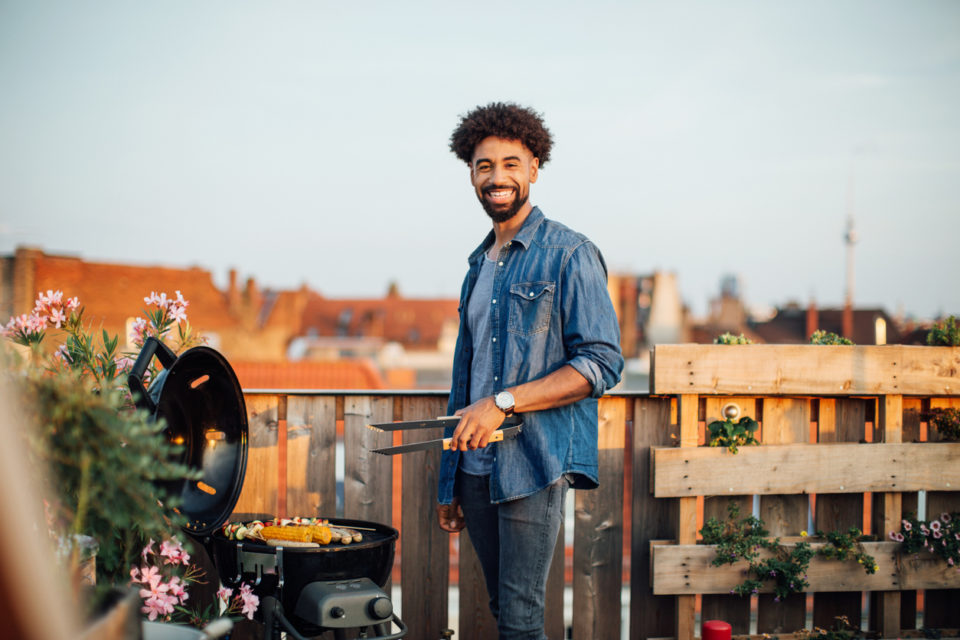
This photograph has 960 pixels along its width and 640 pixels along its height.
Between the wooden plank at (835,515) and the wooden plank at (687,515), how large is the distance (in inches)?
23.1

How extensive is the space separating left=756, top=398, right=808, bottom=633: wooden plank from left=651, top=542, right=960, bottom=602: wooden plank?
0.34 ft

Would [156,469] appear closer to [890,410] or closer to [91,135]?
[890,410]

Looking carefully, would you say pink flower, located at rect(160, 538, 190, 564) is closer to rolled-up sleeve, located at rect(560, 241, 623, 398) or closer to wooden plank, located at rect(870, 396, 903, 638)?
rolled-up sleeve, located at rect(560, 241, 623, 398)

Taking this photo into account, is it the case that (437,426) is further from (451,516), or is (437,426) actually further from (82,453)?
(82,453)

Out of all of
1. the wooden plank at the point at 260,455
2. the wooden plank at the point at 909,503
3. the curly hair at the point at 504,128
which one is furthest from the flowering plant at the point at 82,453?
the wooden plank at the point at 909,503

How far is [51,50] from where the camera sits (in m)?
26.3

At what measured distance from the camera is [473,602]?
321 cm

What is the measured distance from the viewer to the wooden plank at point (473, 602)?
3.19 m

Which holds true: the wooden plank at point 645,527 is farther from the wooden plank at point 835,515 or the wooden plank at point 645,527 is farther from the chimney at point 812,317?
the chimney at point 812,317

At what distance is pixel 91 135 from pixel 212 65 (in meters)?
6.96

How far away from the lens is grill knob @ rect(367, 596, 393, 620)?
7.41 ft

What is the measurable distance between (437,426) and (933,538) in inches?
96.9

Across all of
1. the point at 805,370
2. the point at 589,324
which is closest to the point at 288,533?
the point at 589,324

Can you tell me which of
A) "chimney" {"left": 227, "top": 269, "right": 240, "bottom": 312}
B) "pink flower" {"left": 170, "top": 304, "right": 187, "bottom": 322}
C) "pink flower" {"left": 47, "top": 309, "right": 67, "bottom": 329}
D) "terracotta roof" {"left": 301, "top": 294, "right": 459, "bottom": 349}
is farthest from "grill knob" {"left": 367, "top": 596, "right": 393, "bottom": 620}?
"terracotta roof" {"left": 301, "top": 294, "right": 459, "bottom": 349}
